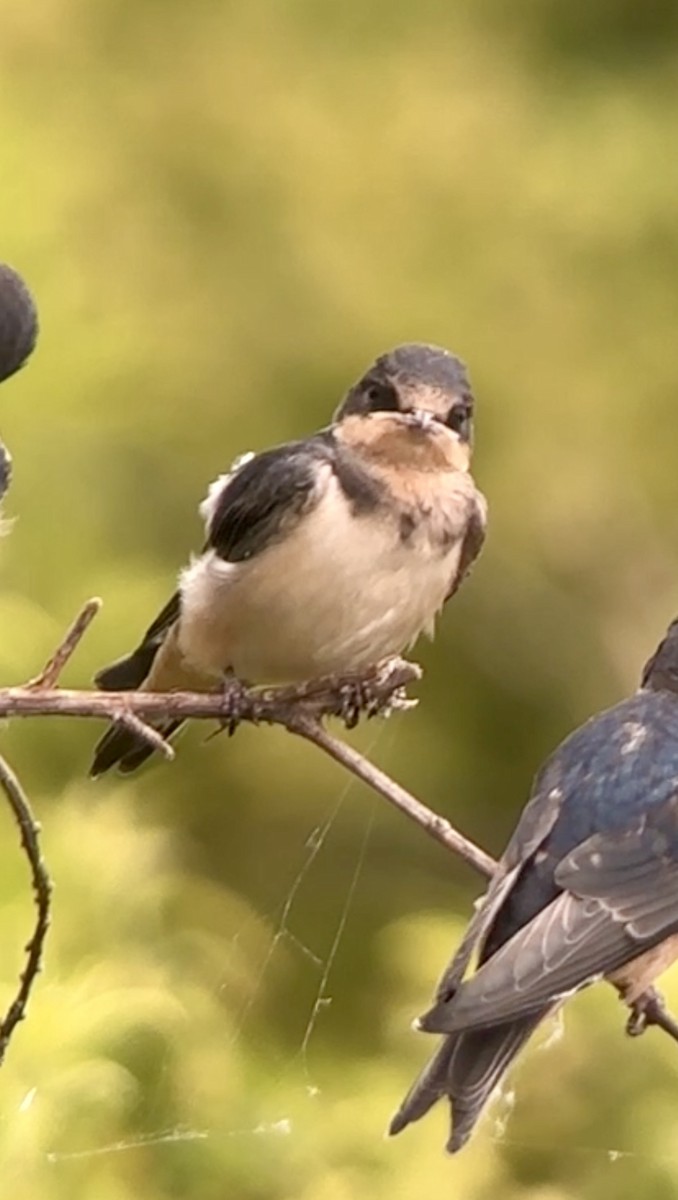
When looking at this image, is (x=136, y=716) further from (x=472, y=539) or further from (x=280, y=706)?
(x=472, y=539)

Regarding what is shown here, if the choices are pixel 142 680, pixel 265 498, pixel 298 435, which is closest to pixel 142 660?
pixel 142 680

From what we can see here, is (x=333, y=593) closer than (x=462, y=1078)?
No

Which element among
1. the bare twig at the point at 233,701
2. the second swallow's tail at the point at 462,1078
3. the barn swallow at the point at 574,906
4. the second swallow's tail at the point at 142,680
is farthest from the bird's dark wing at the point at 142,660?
the second swallow's tail at the point at 462,1078

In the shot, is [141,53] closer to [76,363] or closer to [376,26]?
[376,26]

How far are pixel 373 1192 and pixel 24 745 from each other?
19.0 inches

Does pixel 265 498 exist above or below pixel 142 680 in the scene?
above

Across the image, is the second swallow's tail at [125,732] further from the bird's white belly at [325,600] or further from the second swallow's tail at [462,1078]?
the second swallow's tail at [462,1078]

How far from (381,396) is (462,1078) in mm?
366

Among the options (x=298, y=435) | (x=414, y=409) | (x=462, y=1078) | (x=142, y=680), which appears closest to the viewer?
(x=462, y=1078)

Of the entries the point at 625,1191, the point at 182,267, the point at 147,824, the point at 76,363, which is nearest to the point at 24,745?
the point at 147,824

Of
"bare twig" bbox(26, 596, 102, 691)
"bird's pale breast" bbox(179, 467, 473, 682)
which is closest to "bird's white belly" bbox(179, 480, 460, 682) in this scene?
"bird's pale breast" bbox(179, 467, 473, 682)

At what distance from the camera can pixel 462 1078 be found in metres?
0.70

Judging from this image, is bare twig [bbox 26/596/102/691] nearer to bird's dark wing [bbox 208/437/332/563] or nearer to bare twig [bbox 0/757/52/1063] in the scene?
bare twig [bbox 0/757/52/1063]

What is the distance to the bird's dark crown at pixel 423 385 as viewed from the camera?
931 mm
